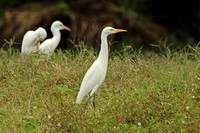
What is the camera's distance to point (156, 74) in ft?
15.1

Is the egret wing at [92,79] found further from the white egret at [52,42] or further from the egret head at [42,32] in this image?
the egret head at [42,32]

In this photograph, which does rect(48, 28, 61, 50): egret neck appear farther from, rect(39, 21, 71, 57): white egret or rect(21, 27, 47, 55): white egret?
rect(21, 27, 47, 55): white egret

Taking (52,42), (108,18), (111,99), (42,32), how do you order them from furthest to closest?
(108,18) < (52,42) < (42,32) < (111,99)

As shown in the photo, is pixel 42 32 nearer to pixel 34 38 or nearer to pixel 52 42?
pixel 34 38

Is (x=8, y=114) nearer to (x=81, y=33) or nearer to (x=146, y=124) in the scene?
(x=146, y=124)

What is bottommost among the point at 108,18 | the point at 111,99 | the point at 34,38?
the point at 108,18

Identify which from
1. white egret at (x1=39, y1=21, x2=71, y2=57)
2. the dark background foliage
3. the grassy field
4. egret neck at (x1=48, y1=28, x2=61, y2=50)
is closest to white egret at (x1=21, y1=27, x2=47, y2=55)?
white egret at (x1=39, y1=21, x2=71, y2=57)

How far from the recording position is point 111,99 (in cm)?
389

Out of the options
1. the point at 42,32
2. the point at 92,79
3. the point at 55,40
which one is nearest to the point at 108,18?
the point at 55,40

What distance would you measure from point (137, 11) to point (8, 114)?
246 inches

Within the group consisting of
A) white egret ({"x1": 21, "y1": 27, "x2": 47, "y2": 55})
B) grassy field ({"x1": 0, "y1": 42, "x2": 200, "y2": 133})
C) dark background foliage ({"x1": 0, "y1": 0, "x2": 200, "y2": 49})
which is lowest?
dark background foliage ({"x1": 0, "y1": 0, "x2": 200, "y2": 49})

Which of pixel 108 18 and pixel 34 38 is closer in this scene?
pixel 34 38

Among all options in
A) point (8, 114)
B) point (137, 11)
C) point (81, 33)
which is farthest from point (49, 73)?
point (137, 11)

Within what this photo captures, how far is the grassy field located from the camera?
11.1 ft
